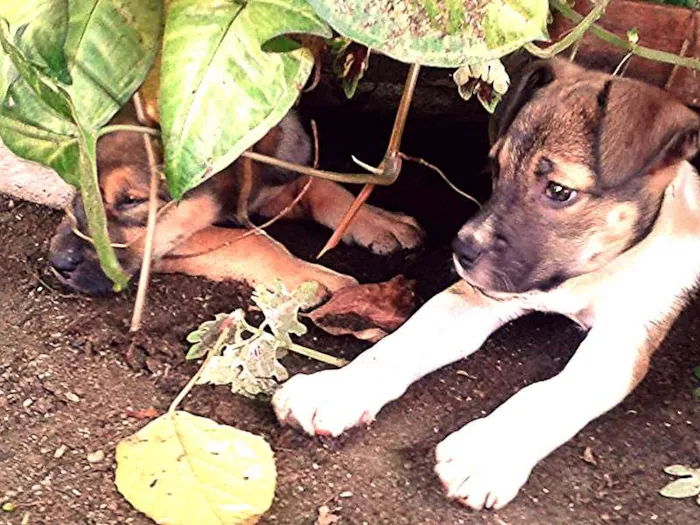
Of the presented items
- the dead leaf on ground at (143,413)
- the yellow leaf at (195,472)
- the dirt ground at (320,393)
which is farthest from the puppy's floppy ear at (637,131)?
the dead leaf on ground at (143,413)

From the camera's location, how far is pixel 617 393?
2.05m

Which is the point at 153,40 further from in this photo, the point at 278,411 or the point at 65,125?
the point at 278,411

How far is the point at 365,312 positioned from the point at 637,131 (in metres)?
0.71

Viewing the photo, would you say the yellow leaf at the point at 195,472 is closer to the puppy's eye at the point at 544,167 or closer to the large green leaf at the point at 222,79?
the large green leaf at the point at 222,79

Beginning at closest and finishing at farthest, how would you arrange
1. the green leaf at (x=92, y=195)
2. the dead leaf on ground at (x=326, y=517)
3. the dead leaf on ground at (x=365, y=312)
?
the green leaf at (x=92, y=195)
the dead leaf on ground at (x=326, y=517)
the dead leaf on ground at (x=365, y=312)

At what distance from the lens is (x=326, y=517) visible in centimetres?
179

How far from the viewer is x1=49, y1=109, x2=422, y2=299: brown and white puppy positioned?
2.30 m

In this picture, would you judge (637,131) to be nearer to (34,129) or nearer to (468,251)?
(468,251)

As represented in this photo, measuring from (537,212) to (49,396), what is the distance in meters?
1.01

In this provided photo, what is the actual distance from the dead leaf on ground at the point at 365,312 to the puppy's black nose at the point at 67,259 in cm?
53

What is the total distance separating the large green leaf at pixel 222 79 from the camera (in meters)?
1.61

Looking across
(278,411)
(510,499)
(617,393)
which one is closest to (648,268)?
(617,393)

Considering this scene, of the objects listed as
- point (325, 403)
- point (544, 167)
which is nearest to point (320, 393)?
point (325, 403)

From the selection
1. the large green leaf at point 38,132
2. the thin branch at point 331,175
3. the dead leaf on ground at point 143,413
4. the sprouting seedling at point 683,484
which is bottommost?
the dead leaf on ground at point 143,413
